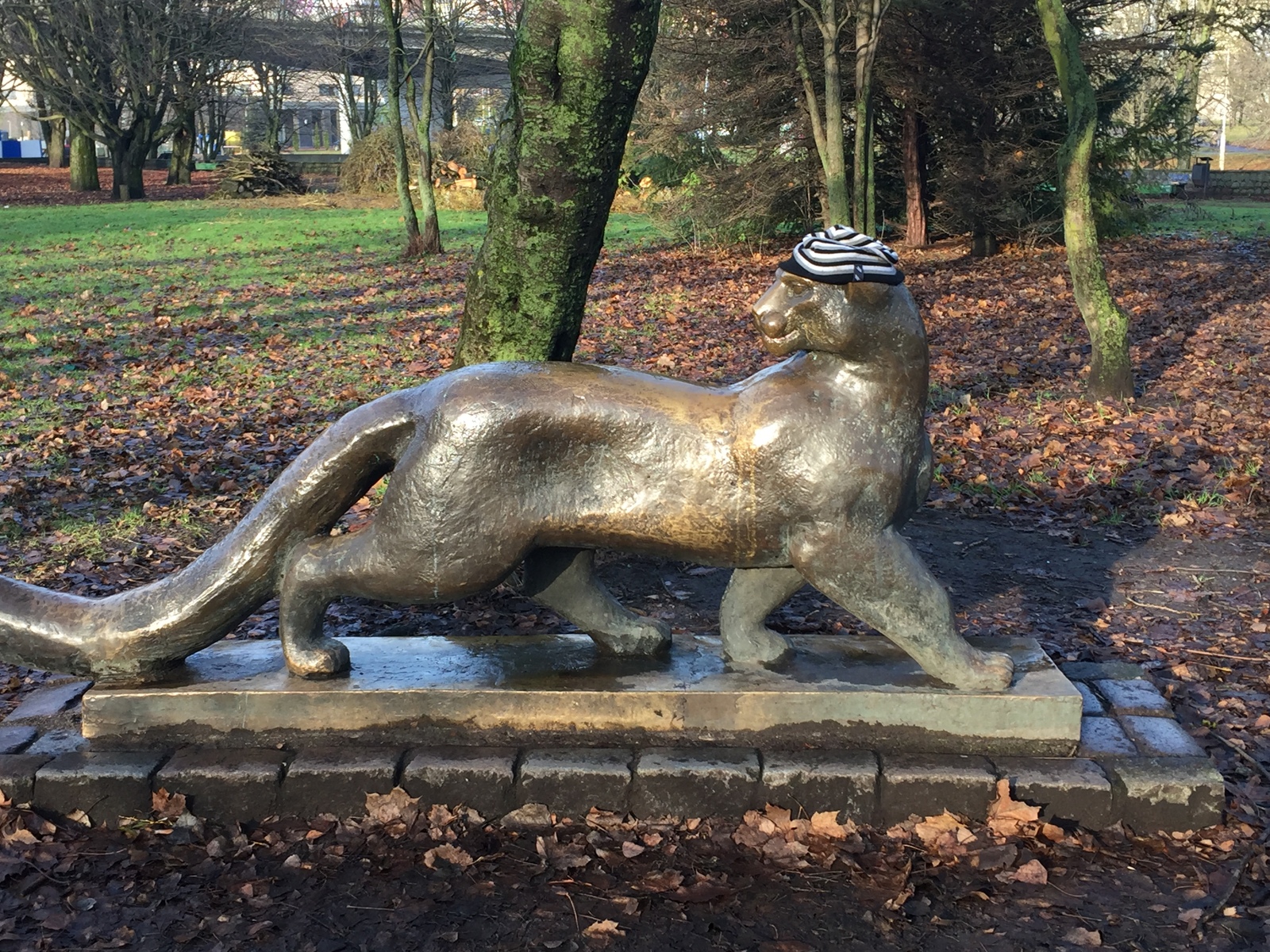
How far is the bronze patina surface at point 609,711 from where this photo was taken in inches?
143

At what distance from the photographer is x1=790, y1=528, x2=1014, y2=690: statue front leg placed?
3.51m

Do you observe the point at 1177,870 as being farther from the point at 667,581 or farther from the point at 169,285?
the point at 169,285

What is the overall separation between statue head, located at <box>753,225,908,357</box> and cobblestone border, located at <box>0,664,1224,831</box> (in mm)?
1251

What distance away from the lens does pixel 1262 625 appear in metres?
5.23

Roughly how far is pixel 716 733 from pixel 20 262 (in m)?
18.5

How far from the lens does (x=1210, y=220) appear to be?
989 inches

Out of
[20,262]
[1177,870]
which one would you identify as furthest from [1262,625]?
[20,262]

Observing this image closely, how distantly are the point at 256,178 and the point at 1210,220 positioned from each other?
23964 millimetres

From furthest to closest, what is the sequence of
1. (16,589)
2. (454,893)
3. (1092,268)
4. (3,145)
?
(3,145) < (1092,268) < (16,589) < (454,893)

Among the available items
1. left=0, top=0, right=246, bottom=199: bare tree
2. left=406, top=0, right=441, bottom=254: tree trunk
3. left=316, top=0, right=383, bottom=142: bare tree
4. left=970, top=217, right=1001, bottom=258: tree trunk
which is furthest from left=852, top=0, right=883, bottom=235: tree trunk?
left=316, top=0, right=383, bottom=142: bare tree

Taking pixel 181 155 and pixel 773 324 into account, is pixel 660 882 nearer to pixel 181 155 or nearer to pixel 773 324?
pixel 773 324

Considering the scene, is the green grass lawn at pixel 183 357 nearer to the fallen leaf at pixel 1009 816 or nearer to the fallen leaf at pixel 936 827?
the fallen leaf at pixel 936 827

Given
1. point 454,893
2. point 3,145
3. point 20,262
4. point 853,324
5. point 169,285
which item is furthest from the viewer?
point 3,145

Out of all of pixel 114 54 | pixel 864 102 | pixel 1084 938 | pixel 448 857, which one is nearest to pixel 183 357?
pixel 864 102
